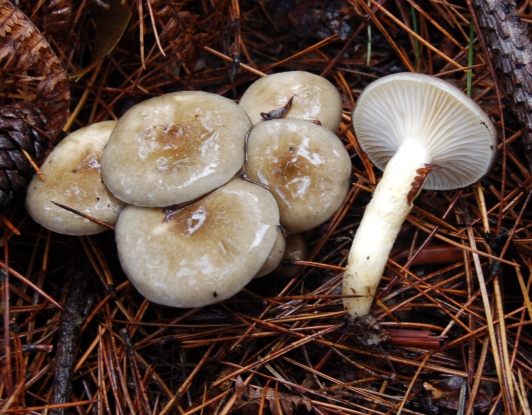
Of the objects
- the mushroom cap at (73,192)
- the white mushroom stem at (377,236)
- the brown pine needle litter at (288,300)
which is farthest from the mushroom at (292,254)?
the mushroom cap at (73,192)

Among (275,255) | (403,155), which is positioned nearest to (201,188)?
(275,255)

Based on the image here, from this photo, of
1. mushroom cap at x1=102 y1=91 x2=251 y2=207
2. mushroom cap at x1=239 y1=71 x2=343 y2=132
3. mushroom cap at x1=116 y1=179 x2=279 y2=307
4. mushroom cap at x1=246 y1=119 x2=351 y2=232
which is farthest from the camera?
mushroom cap at x1=239 y1=71 x2=343 y2=132

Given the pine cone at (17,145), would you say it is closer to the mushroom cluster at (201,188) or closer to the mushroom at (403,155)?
the mushroom cluster at (201,188)

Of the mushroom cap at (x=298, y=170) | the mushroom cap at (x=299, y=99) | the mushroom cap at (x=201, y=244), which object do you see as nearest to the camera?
the mushroom cap at (x=201, y=244)

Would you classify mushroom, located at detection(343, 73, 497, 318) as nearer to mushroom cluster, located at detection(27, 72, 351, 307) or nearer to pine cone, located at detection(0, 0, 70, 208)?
mushroom cluster, located at detection(27, 72, 351, 307)

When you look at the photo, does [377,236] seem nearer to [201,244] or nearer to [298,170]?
[298,170]

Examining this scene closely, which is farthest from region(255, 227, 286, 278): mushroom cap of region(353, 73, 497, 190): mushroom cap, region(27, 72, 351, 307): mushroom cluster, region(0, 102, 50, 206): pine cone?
→ region(0, 102, 50, 206): pine cone

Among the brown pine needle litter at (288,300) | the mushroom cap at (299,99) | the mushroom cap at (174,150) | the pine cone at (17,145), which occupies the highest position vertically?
the pine cone at (17,145)
